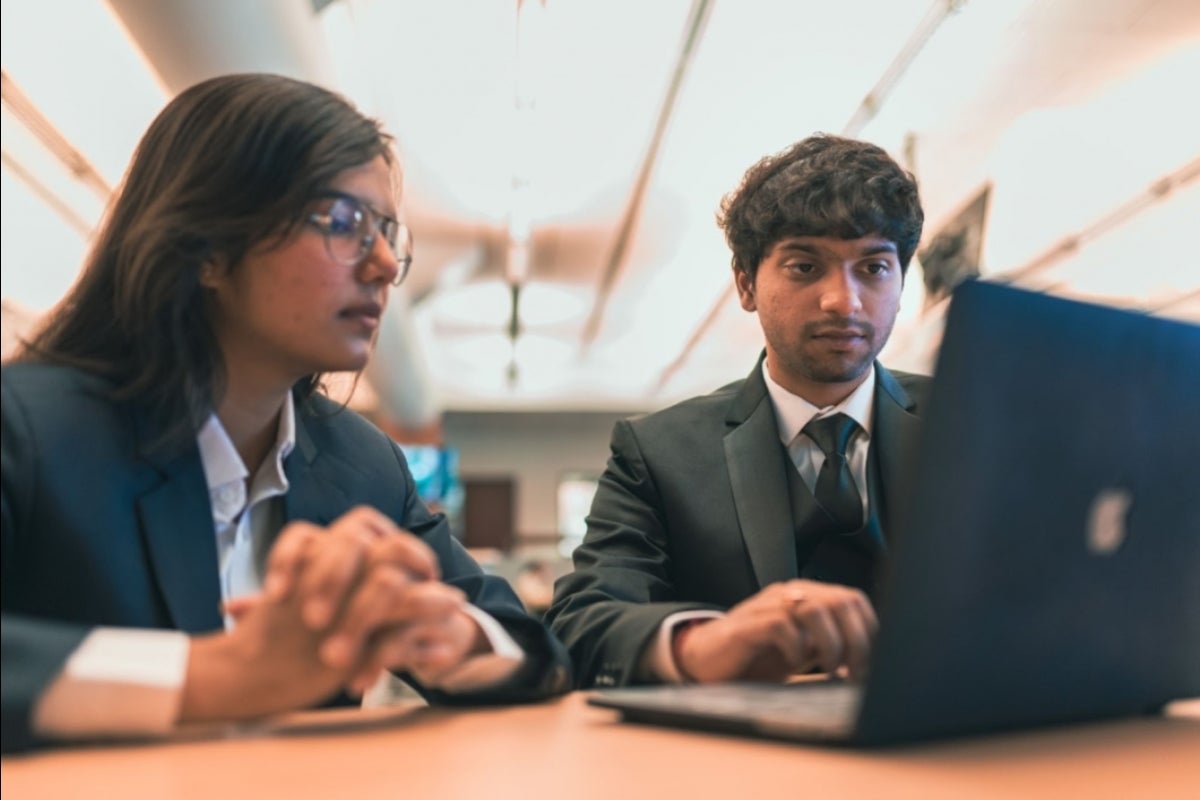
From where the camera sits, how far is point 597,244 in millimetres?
8734

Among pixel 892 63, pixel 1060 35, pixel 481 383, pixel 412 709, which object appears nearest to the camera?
pixel 412 709

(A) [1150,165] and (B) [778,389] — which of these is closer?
(B) [778,389]

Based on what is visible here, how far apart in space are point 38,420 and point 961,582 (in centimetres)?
88

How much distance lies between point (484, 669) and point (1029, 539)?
1.85 feet

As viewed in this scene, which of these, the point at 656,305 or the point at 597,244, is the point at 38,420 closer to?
the point at 597,244

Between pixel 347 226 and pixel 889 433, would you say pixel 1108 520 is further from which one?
Answer: pixel 889 433

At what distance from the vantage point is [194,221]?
1250mm

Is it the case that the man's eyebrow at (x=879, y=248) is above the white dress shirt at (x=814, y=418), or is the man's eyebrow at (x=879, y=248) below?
above

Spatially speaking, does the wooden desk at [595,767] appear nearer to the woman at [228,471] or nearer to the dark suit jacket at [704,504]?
the woman at [228,471]

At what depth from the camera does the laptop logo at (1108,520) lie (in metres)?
0.75

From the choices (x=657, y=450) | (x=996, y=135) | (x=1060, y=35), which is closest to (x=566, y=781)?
(x=657, y=450)

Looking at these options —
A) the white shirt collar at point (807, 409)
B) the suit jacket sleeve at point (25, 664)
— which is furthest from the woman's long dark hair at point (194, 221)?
the white shirt collar at point (807, 409)

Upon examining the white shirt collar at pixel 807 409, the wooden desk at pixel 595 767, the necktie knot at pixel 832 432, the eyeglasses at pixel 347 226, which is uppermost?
the eyeglasses at pixel 347 226

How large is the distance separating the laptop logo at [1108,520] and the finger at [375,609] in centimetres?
48
